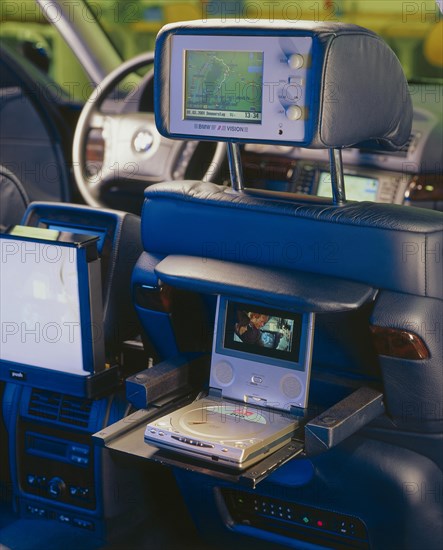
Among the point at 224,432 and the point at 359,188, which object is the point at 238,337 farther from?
the point at 359,188

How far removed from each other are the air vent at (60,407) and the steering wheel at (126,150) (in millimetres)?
1298

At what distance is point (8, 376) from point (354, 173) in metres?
1.70

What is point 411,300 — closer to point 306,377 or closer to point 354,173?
point 306,377

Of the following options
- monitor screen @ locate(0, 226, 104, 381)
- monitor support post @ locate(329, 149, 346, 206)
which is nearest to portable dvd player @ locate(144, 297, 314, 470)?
monitor support post @ locate(329, 149, 346, 206)

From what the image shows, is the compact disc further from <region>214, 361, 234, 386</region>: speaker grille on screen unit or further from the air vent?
the air vent

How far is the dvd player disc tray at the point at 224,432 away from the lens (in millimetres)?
2242

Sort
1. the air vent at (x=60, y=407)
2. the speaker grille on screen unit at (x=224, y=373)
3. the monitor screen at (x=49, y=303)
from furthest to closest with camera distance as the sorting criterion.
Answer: the air vent at (x=60, y=407)
the monitor screen at (x=49, y=303)
the speaker grille on screen unit at (x=224, y=373)

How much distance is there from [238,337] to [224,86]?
641 mm

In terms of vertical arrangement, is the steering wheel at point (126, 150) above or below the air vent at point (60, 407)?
above

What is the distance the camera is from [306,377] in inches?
96.6

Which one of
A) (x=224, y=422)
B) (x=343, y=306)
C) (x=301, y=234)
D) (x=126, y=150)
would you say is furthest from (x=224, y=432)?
(x=126, y=150)

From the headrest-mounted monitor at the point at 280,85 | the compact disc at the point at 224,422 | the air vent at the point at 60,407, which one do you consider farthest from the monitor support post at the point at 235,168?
the air vent at the point at 60,407

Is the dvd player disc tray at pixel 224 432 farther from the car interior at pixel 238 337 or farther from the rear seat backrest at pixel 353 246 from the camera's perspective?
the rear seat backrest at pixel 353 246

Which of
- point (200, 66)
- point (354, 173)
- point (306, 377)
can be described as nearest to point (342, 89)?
point (200, 66)
